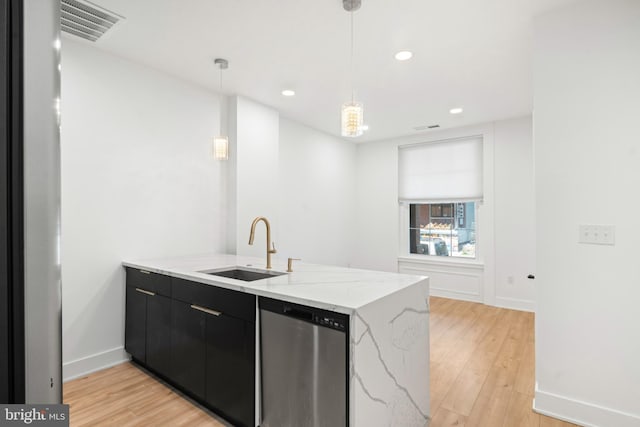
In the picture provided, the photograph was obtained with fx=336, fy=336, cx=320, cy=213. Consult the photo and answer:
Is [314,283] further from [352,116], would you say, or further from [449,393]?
[449,393]

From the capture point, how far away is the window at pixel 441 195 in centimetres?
505

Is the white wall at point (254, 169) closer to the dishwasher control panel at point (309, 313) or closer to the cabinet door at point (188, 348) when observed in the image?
the cabinet door at point (188, 348)

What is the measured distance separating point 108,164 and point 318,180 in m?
3.02

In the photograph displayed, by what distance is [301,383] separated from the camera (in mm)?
1617

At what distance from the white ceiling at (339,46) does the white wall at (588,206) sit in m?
0.37

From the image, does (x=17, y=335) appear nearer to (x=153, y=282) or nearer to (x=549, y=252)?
(x=153, y=282)

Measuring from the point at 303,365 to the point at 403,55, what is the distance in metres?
2.47

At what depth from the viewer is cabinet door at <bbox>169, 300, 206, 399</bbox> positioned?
2117 mm

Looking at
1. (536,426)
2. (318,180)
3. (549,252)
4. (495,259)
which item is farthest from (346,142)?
(536,426)

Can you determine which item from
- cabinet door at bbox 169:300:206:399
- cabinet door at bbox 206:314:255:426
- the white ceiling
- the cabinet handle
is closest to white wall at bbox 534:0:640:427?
the white ceiling

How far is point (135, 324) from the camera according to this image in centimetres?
274

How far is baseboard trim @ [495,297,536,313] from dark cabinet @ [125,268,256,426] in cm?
409

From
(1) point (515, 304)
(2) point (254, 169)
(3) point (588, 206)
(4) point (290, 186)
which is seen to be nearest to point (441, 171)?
(1) point (515, 304)

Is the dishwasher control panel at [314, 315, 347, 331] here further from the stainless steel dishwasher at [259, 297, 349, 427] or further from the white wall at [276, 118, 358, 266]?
the white wall at [276, 118, 358, 266]
